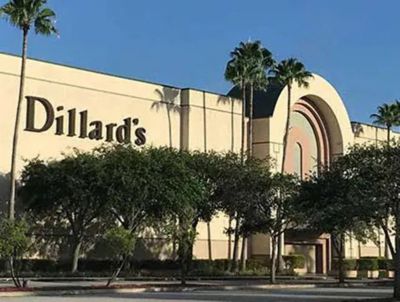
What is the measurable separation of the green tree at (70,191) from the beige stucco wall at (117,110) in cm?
175

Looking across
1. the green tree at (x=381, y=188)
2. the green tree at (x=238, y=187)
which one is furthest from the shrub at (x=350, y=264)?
the green tree at (x=381, y=188)

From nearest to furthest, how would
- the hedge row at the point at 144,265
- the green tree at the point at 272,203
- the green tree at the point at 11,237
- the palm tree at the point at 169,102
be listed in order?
1. the green tree at the point at 11,237
2. the green tree at the point at 272,203
3. the hedge row at the point at 144,265
4. the palm tree at the point at 169,102

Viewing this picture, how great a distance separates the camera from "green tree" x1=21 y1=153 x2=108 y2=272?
48.0 m

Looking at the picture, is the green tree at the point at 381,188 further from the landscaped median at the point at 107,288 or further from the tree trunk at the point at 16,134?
the tree trunk at the point at 16,134

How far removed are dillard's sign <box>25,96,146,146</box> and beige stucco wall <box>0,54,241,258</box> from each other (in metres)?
0.28

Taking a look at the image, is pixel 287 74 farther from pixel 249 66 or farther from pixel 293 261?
pixel 293 261

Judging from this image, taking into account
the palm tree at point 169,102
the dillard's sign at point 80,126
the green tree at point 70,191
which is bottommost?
the green tree at point 70,191

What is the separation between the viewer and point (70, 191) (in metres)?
47.9

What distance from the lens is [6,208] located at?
163 feet

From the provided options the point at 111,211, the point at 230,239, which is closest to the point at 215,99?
the point at 230,239

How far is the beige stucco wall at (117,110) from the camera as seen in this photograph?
165 feet

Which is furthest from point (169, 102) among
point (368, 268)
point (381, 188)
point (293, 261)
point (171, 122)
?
point (381, 188)

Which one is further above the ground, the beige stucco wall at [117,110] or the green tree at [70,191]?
the beige stucco wall at [117,110]

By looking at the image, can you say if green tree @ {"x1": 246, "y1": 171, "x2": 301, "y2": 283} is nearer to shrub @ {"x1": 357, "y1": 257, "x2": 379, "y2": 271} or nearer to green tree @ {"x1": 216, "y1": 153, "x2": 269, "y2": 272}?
green tree @ {"x1": 216, "y1": 153, "x2": 269, "y2": 272}
